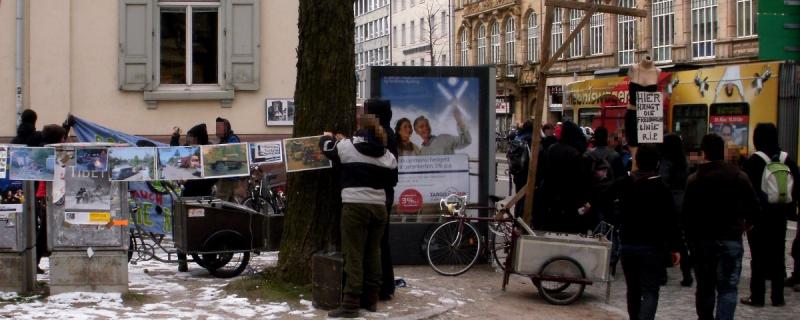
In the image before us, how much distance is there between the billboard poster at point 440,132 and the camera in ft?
39.7

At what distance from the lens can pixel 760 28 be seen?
301 inches

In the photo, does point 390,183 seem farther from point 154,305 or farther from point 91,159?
point 91,159

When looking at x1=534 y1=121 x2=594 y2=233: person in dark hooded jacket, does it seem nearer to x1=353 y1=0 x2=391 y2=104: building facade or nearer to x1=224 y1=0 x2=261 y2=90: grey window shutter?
x1=224 y1=0 x2=261 y2=90: grey window shutter

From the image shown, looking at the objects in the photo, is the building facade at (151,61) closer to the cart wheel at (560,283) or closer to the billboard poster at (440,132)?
the billboard poster at (440,132)

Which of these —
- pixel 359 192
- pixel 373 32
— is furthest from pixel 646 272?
pixel 373 32

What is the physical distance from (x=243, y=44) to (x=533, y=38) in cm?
4644

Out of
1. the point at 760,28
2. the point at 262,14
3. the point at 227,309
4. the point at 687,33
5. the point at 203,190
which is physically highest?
the point at 687,33

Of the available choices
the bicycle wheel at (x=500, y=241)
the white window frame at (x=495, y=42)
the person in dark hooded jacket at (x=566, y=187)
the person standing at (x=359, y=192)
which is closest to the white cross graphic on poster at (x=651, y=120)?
the person in dark hooded jacket at (x=566, y=187)

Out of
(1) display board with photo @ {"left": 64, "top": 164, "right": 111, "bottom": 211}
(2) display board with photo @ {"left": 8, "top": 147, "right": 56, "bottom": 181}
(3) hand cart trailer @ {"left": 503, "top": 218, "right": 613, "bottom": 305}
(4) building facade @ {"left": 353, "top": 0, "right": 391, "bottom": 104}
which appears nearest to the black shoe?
(3) hand cart trailer @ {"left": 503, "top": 218, "right": 613, "bottom": 305}

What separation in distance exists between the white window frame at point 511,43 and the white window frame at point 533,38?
1.74m

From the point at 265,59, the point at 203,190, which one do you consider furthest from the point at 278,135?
the point at 203,190

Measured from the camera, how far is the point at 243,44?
57.4 ft

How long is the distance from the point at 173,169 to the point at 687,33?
39616 millimetres

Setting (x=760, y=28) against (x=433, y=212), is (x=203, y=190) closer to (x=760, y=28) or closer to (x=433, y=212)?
(x=433, y=212)
